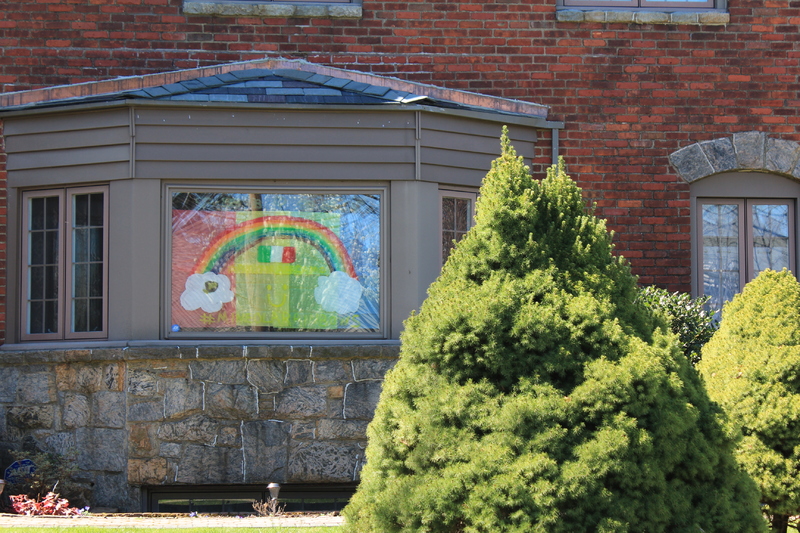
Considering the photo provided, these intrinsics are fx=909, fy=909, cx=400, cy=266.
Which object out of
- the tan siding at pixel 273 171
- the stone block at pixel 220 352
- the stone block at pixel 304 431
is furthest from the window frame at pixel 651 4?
the stone block at pixel 304 431

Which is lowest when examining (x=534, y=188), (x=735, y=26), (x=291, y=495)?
(x=291, y=495)

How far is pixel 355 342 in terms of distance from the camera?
7.50 metres

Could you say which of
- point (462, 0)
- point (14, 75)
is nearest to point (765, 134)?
point (462, 0)

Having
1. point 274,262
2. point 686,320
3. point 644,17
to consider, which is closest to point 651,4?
point 644,17

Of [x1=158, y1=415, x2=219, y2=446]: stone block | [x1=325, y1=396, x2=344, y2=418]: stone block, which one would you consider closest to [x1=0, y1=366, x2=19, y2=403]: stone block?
[x1=158, y1=415, x2=219, y2=446]: stone block

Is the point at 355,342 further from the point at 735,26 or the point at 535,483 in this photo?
the point at 735,26

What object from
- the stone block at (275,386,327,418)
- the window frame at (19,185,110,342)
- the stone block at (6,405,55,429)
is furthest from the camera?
the window frame at (19,185,110,342)

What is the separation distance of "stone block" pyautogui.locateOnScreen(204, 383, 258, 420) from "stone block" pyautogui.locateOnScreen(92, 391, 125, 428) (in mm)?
690

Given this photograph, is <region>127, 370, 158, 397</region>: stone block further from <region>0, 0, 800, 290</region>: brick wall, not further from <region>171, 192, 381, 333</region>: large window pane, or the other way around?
<region>0, 0, 800, 290</region>: brick wall

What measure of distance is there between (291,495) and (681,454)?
456 centimetres

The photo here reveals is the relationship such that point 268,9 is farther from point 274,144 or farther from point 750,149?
point 750,149

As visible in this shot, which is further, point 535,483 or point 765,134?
point 765,134

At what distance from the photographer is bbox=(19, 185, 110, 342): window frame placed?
7.66m

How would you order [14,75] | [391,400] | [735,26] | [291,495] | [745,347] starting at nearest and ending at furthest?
[391,400], [745,347], [291,495], [14,75], [735,26]
